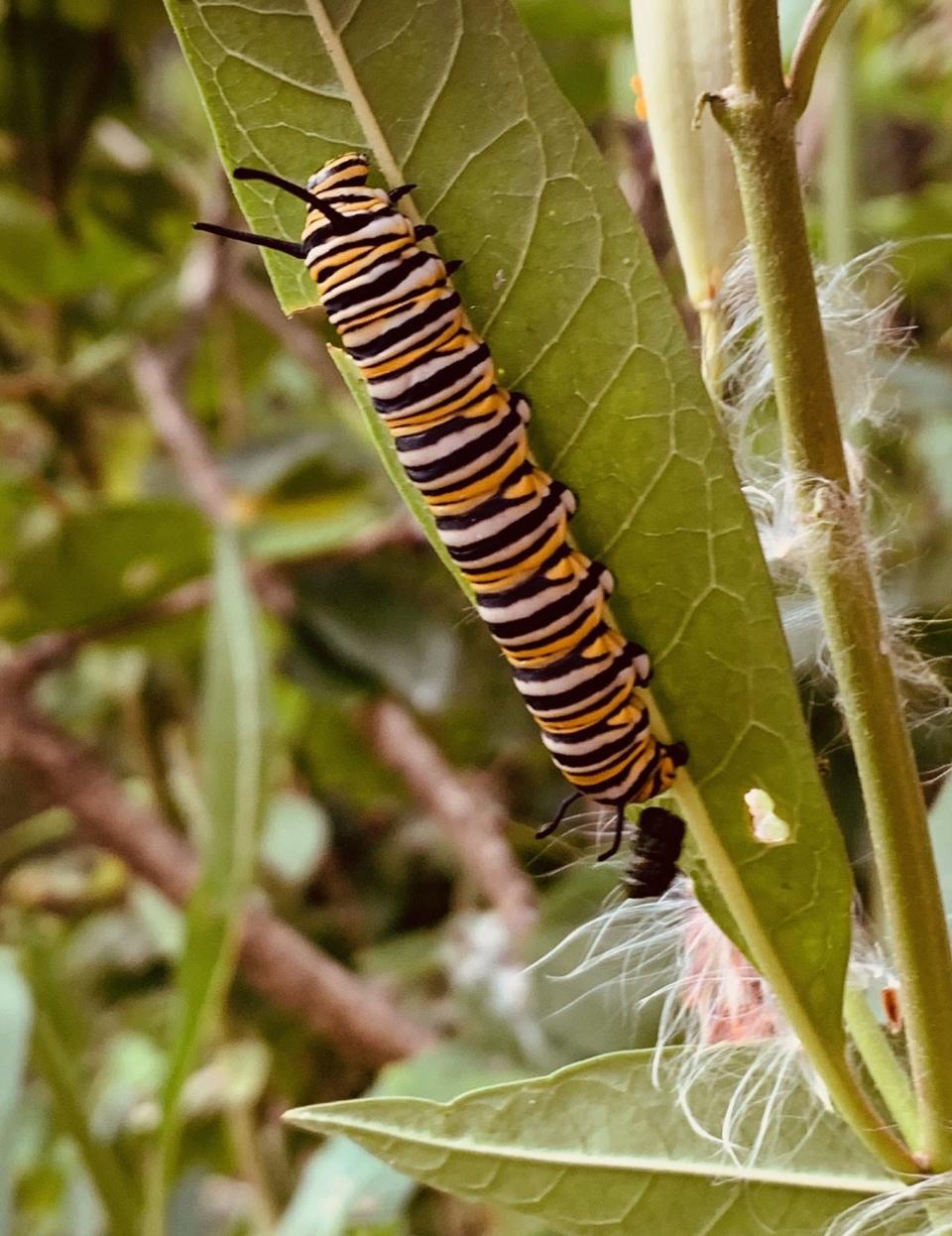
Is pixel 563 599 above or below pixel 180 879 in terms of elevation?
above

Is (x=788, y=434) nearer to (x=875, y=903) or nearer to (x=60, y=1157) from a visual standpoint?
(x=875, y=903)

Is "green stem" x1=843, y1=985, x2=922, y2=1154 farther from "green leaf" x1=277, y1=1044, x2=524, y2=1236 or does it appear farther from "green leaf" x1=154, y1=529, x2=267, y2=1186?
"green leaf" x1=154, y1=529, x2=267, y2=1186

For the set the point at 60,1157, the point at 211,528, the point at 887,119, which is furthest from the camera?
the point at 887,119

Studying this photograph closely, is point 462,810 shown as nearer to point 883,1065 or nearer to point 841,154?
point 841,154

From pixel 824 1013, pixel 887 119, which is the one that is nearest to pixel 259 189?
pixel 824 1013

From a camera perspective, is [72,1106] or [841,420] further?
[72,1106]

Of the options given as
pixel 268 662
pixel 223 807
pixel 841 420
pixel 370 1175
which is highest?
pixel 841 420

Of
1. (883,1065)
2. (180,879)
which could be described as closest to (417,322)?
(883,1065)

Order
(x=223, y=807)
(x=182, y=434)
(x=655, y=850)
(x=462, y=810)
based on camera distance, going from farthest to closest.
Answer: (x=182, y=434)
(x=462, y=810)
(x=223, y=807)
(x=655, y=850)

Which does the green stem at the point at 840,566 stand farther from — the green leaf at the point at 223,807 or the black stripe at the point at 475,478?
the green leaf at the point at 223,807
